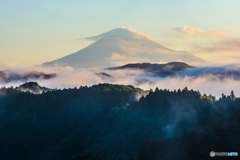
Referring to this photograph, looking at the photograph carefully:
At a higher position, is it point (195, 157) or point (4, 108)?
point (4, 108)

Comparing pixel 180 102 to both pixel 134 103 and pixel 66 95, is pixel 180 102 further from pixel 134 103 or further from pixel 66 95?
pixel 66 95

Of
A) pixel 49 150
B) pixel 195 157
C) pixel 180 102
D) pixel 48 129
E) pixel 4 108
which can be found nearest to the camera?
pixel 195 157

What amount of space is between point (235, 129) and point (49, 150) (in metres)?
71.6

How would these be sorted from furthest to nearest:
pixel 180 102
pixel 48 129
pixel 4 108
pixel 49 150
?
1. pixel 4 108
2. pixel 48 129
3. pixel 49 150
4. pixel 180 102

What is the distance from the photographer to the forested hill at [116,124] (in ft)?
247

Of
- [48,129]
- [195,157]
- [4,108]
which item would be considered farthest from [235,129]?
[4,108]

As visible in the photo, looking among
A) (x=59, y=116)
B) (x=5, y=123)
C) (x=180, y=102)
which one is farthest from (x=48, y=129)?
(x=180, y=102)

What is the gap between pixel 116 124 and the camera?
132m

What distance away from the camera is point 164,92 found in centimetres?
12756

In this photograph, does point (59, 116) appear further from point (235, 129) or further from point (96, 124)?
point (235, 129)

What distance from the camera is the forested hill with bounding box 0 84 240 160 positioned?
247ft

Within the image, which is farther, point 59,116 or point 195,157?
point 59,116

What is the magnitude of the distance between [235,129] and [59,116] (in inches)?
3469

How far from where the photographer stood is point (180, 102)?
123m
